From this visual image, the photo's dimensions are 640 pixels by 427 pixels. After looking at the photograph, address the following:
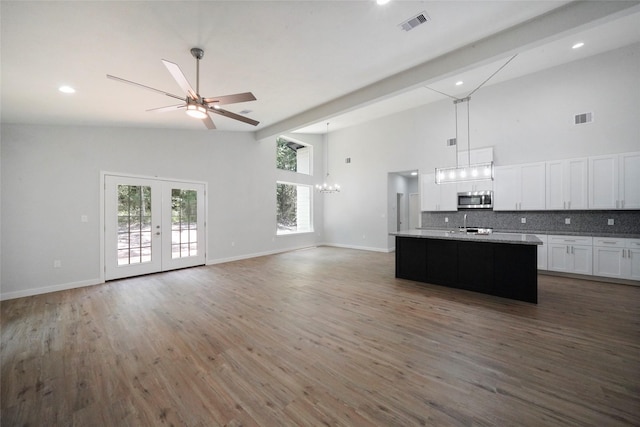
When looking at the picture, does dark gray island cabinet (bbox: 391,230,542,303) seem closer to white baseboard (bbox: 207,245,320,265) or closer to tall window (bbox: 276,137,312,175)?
white baseboard (bbox: 207,245,320,265)

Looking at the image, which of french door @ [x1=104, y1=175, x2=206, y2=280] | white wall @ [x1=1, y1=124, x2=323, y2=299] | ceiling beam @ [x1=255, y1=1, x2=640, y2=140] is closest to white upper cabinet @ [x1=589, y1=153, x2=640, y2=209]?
ceiling beam @ [x1=255, y1=1, x2=640, y2=140]

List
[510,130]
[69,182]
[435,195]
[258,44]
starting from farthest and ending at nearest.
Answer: [435,195] < [510,130] < [69,182] < [258,44]

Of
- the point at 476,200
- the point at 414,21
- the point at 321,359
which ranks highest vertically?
the point at 414,21

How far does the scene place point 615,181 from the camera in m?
4.66

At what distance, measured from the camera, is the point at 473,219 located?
6391mm

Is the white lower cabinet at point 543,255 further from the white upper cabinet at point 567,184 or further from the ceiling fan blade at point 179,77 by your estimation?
the ceiling fan blade at point 179,77

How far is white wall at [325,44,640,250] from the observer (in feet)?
15.7

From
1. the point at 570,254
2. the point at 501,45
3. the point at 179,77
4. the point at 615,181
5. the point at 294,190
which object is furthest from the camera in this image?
the point at 294,190

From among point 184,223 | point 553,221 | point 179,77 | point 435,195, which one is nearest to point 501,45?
point 179,77

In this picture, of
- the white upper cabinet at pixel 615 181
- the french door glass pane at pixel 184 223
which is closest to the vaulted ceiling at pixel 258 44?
the french door glass pane at pixel 184 223

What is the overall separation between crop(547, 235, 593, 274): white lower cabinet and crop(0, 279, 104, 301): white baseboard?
29.7ft

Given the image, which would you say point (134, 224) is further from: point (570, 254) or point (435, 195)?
point (570, 254)

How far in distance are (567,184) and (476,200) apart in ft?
5.36

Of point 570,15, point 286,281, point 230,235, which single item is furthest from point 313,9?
point 230,235
